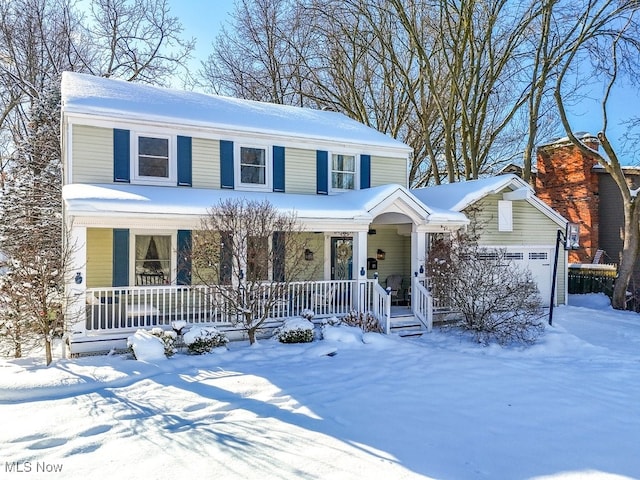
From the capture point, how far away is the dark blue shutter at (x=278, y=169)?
498 inches

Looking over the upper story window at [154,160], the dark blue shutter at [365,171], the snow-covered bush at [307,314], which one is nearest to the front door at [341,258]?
the dark blue shutter at [365,171]

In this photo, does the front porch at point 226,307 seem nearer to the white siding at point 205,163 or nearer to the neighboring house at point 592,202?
the white siding at point 205,163

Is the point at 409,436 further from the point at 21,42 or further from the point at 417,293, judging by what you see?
the point at 21,42

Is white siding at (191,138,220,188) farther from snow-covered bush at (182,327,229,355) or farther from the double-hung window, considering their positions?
snow-covered bush at (182,327,229,355)

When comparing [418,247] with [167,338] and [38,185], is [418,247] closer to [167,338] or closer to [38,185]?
[167,338]

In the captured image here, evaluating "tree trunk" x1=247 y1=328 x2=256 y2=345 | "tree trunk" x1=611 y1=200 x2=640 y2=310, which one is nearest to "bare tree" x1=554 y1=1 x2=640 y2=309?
"tree trunk" x1=611 y1=200 x2=640 y2=310

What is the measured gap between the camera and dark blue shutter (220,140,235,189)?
1202cm

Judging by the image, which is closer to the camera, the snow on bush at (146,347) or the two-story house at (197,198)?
the snow on bush at (146,347)

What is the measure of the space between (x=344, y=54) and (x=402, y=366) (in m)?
18.8

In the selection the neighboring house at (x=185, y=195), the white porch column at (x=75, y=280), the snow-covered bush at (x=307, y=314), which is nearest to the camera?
the white porch column at (x=75, y=280)

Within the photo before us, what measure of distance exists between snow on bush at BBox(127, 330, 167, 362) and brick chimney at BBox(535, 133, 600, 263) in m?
19.9

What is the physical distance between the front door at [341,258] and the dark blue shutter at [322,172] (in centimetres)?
157

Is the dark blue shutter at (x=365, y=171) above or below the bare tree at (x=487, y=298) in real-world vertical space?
above

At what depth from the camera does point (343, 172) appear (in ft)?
44.9
